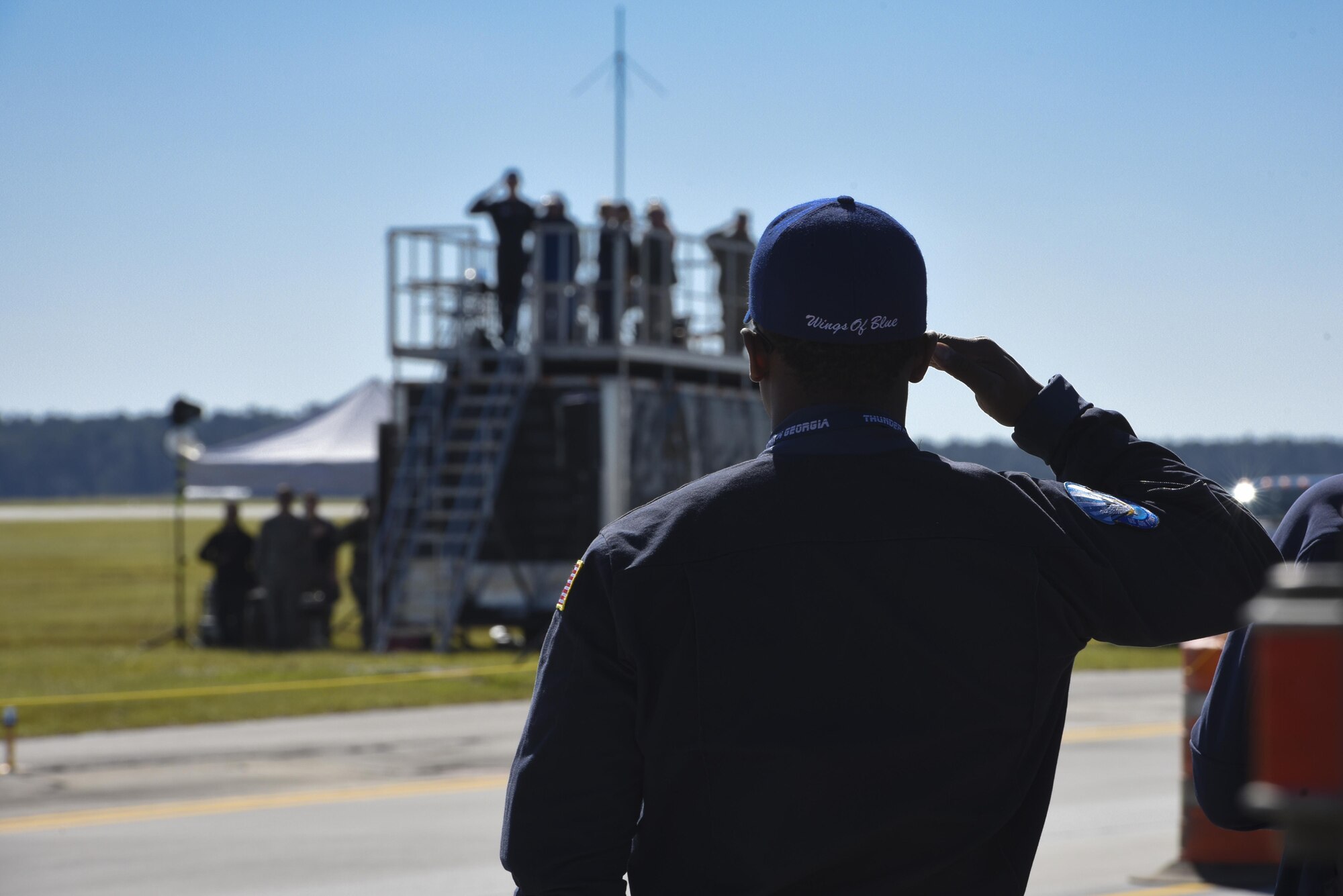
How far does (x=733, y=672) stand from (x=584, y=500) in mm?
17250

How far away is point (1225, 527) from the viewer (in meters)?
2.18

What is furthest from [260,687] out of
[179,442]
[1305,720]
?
[1305,720]

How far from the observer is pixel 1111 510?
2.16 meters

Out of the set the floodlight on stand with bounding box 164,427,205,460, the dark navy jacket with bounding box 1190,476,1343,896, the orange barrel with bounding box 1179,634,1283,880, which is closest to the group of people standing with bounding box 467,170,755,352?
the floodlight on stand with bounding box 164,427,205,460

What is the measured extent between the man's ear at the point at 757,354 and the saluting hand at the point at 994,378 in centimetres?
30

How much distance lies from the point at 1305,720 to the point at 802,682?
1.03 meters

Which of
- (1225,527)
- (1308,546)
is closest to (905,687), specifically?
(1225,527)

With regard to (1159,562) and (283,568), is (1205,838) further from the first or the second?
(283,568)

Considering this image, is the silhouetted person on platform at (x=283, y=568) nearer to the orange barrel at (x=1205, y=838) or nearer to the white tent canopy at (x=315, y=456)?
the white tent canopy at (x=315, y=456)

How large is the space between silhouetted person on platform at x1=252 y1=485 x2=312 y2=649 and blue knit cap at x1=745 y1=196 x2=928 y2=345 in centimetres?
1798

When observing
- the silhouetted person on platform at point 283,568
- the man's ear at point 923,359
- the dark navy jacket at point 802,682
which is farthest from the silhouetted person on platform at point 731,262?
the dark navy jacket at point 802,682

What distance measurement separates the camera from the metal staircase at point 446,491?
19.0 meters

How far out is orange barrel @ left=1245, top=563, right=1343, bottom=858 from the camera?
3.12 feet

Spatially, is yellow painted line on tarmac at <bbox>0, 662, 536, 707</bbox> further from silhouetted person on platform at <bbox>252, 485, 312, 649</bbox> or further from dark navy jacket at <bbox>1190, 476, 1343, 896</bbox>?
dark navy jacket at <bbox>1190, 476, 1343, 896</bbox>
